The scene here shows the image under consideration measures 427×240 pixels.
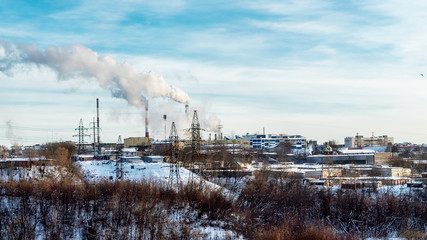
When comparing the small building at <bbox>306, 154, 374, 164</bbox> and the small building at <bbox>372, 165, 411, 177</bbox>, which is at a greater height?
the small building at <bbox>306, 154, 374, 164</bbox>

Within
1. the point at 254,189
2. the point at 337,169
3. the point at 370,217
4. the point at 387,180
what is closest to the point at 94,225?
the point at 254,189

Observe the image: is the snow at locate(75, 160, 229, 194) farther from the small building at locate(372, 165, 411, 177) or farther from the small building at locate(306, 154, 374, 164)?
the small building at locate(306, 154, 374, 164)

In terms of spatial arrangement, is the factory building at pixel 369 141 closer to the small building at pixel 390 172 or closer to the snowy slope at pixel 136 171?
the small building at pixel 390 172

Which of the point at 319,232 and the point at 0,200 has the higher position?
the point at 0,200

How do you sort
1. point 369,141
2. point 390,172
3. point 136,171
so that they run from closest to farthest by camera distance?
point 136,171
point 390,172
point 369,141

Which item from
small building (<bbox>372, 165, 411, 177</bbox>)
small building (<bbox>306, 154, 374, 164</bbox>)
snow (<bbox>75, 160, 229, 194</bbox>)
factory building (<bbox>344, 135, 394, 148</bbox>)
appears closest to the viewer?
snow (<bbox>75, 160, 229, 194</bbox>)

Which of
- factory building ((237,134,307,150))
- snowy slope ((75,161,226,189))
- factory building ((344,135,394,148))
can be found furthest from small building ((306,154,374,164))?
factory building ((344,135,394,148))

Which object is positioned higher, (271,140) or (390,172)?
(271,140)

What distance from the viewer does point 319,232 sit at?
1502 cm

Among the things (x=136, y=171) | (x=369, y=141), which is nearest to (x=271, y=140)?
(x=369, y=141)

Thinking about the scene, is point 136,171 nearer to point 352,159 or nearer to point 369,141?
point 352,159

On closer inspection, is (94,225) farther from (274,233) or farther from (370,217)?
(370,217)

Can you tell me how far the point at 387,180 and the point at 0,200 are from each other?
30.0 meters

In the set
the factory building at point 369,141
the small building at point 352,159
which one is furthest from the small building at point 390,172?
the factory building at point 369,141
